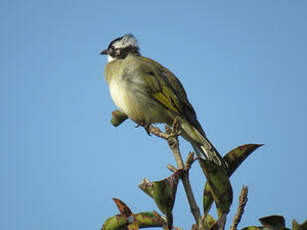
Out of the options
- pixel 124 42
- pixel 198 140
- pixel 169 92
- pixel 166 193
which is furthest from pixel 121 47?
pixel 166 193

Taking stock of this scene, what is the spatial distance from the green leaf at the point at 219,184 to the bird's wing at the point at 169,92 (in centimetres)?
260

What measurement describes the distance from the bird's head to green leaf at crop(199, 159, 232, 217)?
15.0 feet

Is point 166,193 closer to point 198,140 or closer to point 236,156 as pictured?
point 236,156

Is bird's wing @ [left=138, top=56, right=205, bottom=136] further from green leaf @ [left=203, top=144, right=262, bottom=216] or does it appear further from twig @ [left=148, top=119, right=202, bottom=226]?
twig @ [left=148, top=119, right=202, bottom=226]

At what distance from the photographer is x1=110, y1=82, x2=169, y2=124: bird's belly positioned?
17.3 feet

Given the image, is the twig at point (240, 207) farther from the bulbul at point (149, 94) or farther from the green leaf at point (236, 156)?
the bulbul at point (149, 94)

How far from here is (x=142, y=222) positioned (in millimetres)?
2504

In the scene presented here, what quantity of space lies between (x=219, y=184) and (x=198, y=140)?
8.07ft

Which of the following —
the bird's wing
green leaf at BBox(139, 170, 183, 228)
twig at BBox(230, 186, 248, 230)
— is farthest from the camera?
the bird's wing

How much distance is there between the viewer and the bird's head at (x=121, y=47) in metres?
6.51

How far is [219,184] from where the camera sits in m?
2.22

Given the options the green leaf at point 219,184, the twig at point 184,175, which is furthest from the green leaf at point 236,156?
the twig at point 184,175

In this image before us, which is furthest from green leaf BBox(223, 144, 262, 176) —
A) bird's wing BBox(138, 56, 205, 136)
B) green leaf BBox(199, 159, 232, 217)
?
bird's wing BBox(138, 56, 205, 136)

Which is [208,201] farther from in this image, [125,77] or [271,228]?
[125,77]
